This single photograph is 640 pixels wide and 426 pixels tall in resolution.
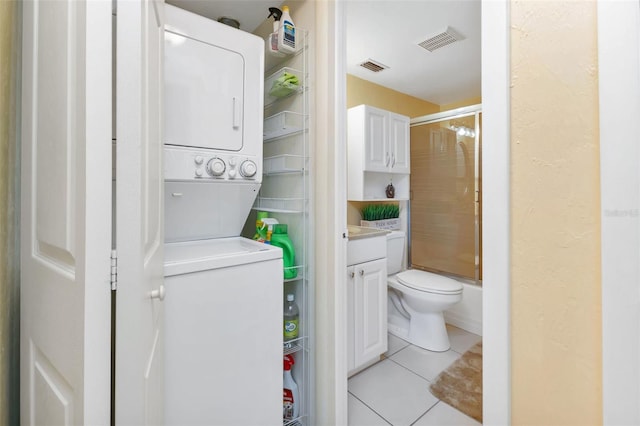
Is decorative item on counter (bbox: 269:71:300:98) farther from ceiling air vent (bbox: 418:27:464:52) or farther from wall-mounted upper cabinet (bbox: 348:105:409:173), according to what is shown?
ceiling air vent (bbox: 418:27:464:52)

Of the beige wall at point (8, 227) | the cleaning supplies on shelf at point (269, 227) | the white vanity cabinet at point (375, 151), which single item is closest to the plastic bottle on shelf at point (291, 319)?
the cleaning supplies on shelf at point (269, 227)

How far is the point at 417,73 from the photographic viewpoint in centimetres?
306

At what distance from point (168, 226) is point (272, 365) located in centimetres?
82

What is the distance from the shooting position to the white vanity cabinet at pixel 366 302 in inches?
78.1

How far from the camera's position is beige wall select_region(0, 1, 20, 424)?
83 cm

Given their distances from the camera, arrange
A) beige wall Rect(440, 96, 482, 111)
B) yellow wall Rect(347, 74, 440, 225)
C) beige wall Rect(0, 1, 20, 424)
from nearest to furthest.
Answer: beige wall Rect(0, 1, 20, 424) < yellow wall Rect(347, 74, 440, 225) < beige wall Rect(440, 96, 482, 111)

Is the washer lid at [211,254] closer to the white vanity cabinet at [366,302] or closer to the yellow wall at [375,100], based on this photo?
the white vanity cabinet at [366,302]

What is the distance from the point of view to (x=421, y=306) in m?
2.47


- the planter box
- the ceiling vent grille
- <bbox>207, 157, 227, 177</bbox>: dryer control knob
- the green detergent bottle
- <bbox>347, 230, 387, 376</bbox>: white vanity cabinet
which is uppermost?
the ceiling vent grille

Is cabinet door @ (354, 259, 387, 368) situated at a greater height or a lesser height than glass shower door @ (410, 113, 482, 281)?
lesser

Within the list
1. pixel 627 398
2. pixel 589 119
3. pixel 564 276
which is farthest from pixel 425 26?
pixel 627 398

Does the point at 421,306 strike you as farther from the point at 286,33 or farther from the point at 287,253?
the point at 286,33

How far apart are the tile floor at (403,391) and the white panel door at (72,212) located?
1.57 m

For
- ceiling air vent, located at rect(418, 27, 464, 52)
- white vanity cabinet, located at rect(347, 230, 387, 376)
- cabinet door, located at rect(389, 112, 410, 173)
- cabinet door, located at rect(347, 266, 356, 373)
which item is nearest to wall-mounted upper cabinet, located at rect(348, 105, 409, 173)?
cabinet door, located at rect(389, 112, 410, 173)
